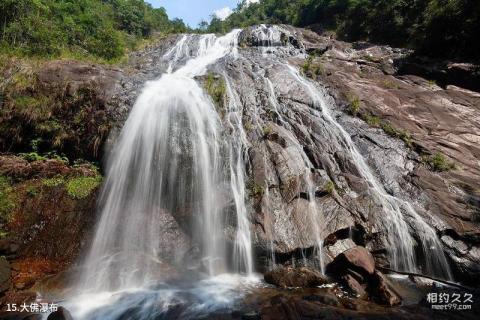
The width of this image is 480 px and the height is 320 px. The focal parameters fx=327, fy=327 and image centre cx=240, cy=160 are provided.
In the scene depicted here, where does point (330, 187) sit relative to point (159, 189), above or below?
below

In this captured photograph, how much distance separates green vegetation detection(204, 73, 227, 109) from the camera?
A: 39.9ft

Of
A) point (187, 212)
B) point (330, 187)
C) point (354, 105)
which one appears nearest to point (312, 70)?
point (354, 105)

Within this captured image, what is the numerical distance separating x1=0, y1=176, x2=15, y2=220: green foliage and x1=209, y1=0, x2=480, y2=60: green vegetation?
21.1m

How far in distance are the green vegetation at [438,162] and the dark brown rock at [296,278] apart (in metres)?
6.19

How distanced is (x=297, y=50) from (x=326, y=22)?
22931 millimetres

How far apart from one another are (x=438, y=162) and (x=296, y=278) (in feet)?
22.5

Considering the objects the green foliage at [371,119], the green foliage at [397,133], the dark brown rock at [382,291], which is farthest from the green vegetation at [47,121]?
the green foliage at [397,133]

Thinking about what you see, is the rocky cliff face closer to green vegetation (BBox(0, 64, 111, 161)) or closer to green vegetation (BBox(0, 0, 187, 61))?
green vegetation (BBox(0, 64, 111, 161))

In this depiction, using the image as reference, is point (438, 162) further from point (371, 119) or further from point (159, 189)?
point (159, 189)

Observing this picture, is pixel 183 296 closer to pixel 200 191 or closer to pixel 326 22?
pixel 200 191

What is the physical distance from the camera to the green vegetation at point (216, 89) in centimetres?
1217

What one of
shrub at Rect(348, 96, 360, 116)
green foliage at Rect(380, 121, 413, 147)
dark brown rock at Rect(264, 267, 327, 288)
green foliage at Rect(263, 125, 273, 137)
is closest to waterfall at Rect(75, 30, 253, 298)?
dark brown rock at Rect(264, 267, 327, 288)

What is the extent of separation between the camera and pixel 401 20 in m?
26.9

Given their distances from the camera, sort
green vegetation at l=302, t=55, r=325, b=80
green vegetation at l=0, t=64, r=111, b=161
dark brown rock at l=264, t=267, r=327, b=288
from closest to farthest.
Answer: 1. dark brown rock at l=264, t=267, r=327, b=288
2. green vegetation at l=0, t=64, r=111, b=161
3. green vegetation at l=302, t=55, r=325, b=80
